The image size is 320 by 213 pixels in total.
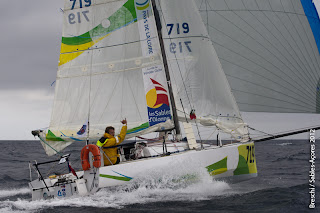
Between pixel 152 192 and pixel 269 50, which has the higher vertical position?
pixel 269 50

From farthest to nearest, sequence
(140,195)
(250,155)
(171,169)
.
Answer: (250,155) < (171,169) < (140,195)

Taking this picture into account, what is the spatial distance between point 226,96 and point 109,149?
3124 mm

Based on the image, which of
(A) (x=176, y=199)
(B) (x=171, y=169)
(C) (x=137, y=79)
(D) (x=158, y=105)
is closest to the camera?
(A) (x=176, y=199)

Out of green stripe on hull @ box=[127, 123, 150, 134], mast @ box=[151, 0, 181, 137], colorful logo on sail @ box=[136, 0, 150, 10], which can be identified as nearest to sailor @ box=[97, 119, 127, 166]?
green stripe on hull @ box=[127, 123, 150, 134]

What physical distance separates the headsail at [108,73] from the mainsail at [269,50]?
2551 mm

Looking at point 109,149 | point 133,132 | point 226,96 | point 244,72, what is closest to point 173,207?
point 109,149

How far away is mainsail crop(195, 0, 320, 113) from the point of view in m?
10.8

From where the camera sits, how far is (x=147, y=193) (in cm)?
862

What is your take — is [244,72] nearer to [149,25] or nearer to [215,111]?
[215,111]

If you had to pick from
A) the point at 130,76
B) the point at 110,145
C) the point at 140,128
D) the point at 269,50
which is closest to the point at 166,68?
the point at 130,76

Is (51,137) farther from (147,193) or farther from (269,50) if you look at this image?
(269,50)

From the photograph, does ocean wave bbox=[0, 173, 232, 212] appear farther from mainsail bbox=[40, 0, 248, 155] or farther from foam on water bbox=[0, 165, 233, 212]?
mainsail bbox=[40, 0, 248, 155]

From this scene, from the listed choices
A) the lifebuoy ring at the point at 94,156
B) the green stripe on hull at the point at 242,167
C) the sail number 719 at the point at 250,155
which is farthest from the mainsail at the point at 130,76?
the lifebuoy ring at the point at 94,156

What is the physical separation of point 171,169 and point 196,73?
2.76 meters
